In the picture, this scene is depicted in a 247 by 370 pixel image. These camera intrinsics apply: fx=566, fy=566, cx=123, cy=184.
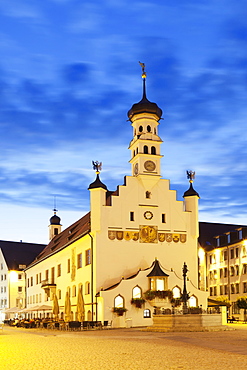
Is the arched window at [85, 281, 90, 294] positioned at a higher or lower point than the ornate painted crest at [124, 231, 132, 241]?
lower

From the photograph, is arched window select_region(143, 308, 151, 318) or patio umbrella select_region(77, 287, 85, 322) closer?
arched window select_region(143, 308, 151, 318)

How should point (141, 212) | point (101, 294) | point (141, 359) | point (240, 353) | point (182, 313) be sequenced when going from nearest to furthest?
point (141, 359) → point (240, 353) → point (182, 313) → point (101, 294) → point (141, 212)

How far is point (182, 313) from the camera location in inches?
1554

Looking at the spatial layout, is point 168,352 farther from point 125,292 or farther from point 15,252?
point 15,252

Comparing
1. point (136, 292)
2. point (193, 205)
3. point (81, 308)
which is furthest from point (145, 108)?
point (81, 308)

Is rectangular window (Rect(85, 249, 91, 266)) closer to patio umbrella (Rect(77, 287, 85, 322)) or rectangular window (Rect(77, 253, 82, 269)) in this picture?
rectangular window (Rect(77, 253, 82, 269))

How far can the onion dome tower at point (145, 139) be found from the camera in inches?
2186

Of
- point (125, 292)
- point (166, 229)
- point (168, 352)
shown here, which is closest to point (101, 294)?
point (125, 292)

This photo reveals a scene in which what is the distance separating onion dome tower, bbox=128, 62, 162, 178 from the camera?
182 ft

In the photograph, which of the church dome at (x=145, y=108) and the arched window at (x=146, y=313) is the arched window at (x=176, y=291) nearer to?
the arched window at (x=146, y=313)

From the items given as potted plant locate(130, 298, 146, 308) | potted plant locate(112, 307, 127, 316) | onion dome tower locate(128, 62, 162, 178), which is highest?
onion dome tower locate(128, 62, 162, 178)

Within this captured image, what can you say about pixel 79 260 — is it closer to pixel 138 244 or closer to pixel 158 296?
pixel 138 244

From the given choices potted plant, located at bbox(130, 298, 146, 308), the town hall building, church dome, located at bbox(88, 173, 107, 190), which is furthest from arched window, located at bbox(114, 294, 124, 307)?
church dome, located at bbox(88, 173, 107, 190)

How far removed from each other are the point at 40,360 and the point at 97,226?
33.8 m
